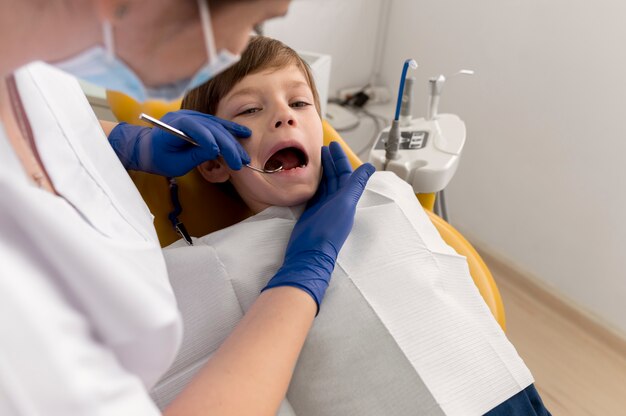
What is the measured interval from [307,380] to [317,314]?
0.12m

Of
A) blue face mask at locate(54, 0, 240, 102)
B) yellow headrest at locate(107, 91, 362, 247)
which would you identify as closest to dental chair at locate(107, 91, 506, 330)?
yellow headrest at locate(107, 91, 362, 247)

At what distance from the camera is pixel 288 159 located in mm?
1199

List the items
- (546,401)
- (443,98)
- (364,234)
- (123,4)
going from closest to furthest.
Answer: (123,4), (364,234), (546,401), (443,98)

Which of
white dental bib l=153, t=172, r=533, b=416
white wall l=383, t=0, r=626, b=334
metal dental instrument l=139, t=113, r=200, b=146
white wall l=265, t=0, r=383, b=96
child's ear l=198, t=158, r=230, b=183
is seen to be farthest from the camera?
white wall l=265, t=0, r=383, b=96

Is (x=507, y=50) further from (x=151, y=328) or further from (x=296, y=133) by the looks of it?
(x=151, y=328)

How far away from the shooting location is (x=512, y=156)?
1.97 metres

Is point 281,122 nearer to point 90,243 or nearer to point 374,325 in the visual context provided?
point 374,325

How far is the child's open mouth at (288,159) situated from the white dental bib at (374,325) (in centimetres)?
20

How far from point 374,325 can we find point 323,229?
21cm

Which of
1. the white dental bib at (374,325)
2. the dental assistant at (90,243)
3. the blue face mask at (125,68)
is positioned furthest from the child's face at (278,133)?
the blue face mask at (125,68)

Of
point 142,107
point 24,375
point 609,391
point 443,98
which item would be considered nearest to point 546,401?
point 609,391

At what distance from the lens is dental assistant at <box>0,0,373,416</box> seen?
0.41 m

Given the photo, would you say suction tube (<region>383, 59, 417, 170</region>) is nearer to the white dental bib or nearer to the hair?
the hair

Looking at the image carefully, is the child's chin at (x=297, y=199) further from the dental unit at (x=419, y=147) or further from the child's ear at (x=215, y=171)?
the dental unit at (x=419, y=147)
